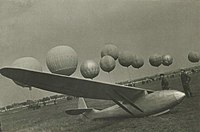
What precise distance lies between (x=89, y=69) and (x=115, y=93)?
4.23m

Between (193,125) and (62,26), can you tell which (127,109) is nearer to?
(193,125)

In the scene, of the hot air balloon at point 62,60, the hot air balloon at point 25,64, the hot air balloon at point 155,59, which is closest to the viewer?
the hot air balloon at point 25,64

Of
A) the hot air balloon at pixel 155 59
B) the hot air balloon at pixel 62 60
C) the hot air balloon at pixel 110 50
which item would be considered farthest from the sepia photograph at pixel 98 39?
the hot air balloon at pixel 155 59

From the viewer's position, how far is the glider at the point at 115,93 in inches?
214

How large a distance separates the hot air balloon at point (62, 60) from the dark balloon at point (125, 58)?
454 cm

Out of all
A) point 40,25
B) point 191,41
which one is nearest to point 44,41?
point 40,25

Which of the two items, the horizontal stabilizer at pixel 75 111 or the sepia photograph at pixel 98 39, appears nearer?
the sepia photograph at pixel 98 39

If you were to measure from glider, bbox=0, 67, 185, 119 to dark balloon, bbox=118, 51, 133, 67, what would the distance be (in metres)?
5.42

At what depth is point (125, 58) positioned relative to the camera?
42.8ft

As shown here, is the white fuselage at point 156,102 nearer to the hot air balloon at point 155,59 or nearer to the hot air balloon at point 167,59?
the hot air balloon at point 167,59

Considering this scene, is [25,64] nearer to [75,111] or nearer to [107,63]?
[75,111]

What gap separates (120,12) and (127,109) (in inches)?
93.0

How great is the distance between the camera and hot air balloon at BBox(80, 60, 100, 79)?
10.8m

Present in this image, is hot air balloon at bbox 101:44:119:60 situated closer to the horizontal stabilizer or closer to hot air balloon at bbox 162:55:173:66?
hot air balloon at bbox 162:55:173:66
